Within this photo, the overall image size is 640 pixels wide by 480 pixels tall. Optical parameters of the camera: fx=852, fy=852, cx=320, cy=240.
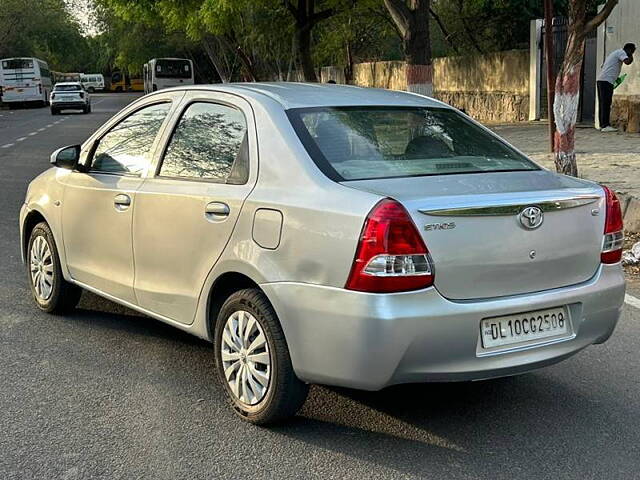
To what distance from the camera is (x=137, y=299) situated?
16.1 ft

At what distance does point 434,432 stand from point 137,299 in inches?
75.5

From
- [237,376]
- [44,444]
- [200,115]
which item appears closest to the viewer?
[44,444]

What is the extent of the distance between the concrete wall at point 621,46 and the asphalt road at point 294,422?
11792 millimetres

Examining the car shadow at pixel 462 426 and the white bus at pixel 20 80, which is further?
the white bus at pixel 20 80

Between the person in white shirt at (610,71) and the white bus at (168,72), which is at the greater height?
the white bus at (168,72)

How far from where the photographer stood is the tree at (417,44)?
551 inches

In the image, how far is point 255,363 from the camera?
158 inches

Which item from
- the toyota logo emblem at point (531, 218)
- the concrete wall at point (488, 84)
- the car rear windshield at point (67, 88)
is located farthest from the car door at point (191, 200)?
the car rear windshield at point (67, 88)

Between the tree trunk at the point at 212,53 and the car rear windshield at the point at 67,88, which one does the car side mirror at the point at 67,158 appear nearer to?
the tree trunk at the point at 212,53

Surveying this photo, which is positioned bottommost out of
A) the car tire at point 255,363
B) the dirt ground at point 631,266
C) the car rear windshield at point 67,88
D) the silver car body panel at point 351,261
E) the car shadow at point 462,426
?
the car shadow at point 462,426

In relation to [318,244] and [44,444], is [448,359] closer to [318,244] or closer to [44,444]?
[318,244]

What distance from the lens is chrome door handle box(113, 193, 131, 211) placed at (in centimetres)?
489

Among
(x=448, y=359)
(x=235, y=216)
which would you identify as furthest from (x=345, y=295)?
(x=235, y=216)

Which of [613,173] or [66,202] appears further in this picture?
[613,173]
